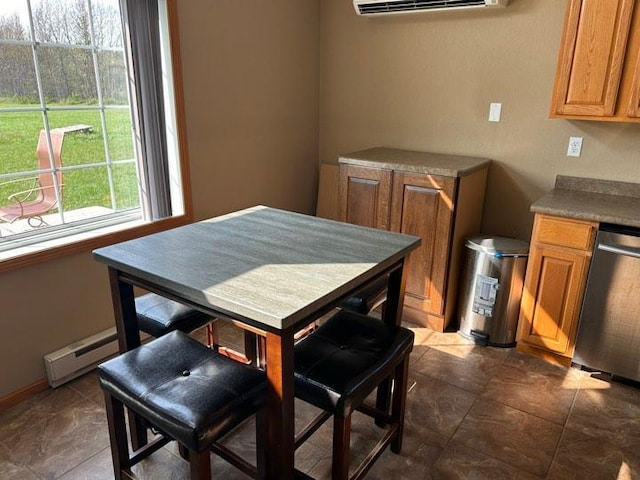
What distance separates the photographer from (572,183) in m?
2.95

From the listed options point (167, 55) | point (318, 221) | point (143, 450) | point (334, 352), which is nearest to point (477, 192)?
point (318, 221)

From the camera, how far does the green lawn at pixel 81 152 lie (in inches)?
89.1

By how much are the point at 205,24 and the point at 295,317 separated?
2.27 metres

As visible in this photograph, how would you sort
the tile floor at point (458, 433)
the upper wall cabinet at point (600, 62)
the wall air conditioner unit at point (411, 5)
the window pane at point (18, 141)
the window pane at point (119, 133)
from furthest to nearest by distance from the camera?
the wall air conditioner unit at point (411, 5) < the window pane at point (119, 133) < the upper wall cabinet at point (600, 62) < the window pane at point (18, 141) < the tile floor at point (458, 433)

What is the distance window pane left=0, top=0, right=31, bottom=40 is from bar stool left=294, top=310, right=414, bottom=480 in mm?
1914

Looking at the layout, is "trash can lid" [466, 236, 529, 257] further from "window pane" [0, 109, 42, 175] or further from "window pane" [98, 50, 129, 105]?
"window pane" [0, 109, 42, 175]

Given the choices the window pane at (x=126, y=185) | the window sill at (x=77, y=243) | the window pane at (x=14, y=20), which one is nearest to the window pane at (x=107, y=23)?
the window pane at (x=14, y=20)

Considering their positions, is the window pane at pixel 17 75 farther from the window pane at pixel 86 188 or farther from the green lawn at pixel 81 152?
the window pane at pixel 86 188

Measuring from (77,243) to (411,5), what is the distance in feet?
8.28

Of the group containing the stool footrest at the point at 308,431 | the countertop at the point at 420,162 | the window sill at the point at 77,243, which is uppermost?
the countertop at the point at 420,162

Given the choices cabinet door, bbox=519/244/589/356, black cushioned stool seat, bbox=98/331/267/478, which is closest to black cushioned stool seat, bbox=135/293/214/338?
black cushioned stool seat, bbox=98/331/267/478

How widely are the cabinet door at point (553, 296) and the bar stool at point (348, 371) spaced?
1.20 metres

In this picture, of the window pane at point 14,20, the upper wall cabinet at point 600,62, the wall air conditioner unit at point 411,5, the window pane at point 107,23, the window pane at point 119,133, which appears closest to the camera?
the window pane at point 14,20

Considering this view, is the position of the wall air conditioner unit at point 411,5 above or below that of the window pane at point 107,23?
above
